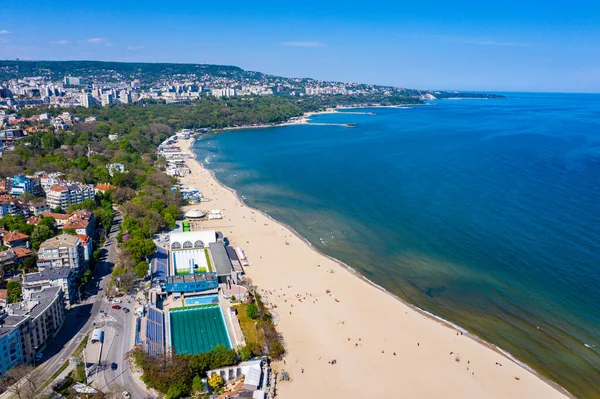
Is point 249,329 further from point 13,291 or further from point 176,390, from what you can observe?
point 13,291

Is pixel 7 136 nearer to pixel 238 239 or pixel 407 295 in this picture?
pixel 238 239

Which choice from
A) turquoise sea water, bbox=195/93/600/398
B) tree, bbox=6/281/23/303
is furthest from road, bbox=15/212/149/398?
turquoise sea water, bbox=195/93/600/398

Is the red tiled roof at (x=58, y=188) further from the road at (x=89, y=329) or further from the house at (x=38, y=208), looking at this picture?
the road at (x=89, y=329)

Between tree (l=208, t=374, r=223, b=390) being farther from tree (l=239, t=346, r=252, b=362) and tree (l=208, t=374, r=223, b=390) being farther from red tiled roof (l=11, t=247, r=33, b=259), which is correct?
red tiled roof (l=11, t=247, r=33, b=259)

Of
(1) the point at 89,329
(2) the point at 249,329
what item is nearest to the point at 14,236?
(1) the point at 89,329

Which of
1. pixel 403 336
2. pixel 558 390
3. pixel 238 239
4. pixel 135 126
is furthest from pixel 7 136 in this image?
pixel 558 390
